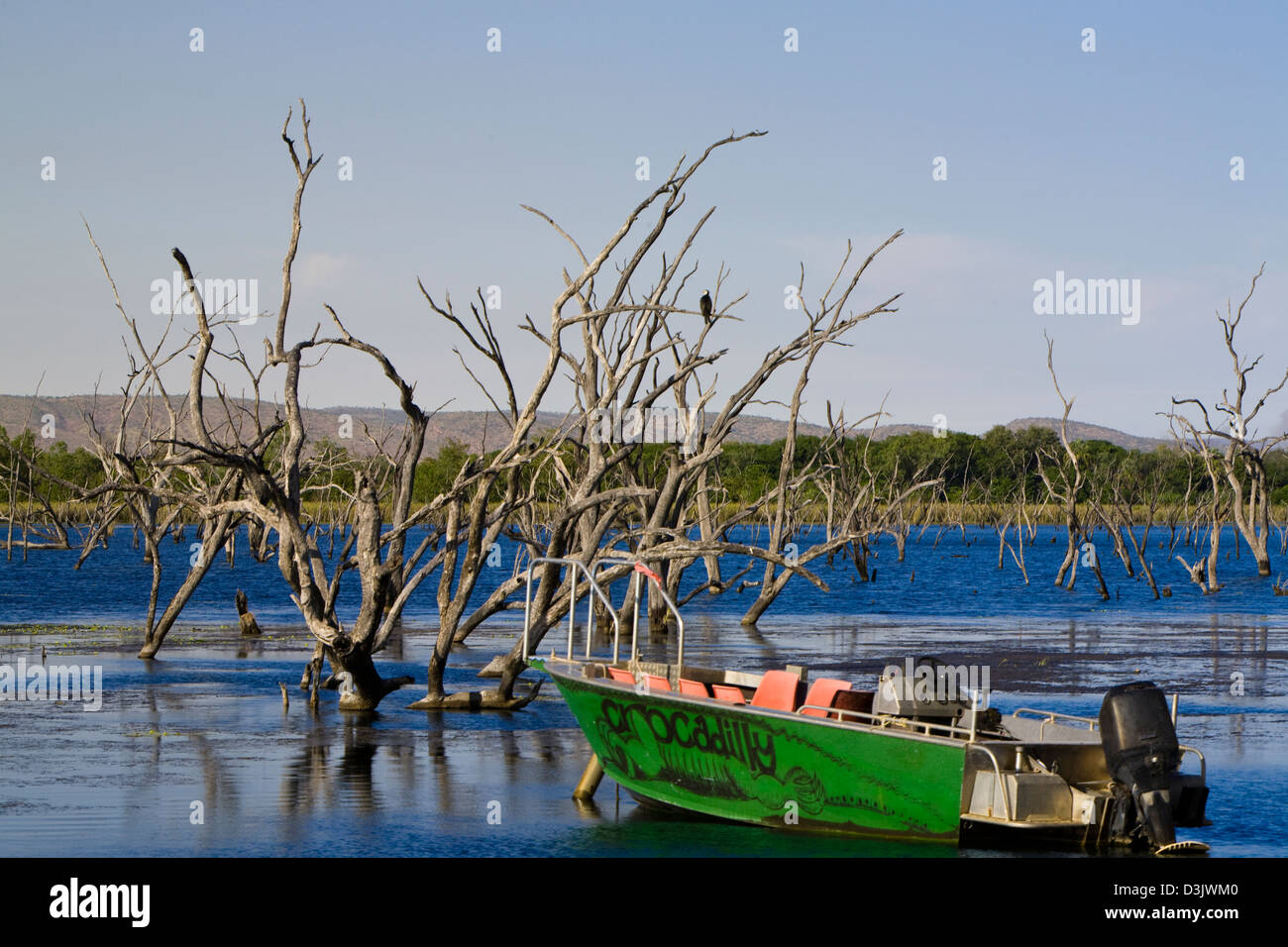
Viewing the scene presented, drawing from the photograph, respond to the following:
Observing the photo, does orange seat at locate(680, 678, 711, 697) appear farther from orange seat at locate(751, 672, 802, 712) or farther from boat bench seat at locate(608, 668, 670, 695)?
orange seat at locate(751, 672, 802, 712)

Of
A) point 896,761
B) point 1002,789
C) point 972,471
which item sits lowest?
point 1002,789

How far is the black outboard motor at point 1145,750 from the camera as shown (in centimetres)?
1152

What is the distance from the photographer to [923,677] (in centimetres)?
1359

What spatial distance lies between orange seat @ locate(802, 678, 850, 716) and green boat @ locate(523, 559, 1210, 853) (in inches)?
0.7

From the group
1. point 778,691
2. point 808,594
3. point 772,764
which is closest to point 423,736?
point 778,691

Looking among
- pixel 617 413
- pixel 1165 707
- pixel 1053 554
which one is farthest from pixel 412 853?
pixel 1053 554

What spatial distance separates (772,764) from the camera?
41.6 feet

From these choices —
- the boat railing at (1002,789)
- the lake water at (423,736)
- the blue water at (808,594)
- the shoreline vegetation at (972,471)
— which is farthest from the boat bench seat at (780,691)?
the shoreline vegetation at (972,471)

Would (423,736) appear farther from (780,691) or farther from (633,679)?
(780,691)

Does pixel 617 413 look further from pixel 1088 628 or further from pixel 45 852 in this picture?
pixel 1088 628

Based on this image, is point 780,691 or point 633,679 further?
point 633,679

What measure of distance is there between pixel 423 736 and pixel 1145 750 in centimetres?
888

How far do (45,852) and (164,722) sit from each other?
269 inches

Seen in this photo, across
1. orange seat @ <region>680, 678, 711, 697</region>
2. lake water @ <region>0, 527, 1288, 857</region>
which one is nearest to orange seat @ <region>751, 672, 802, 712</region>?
orange seat @ <region>680, 678, 711, 697</region>
